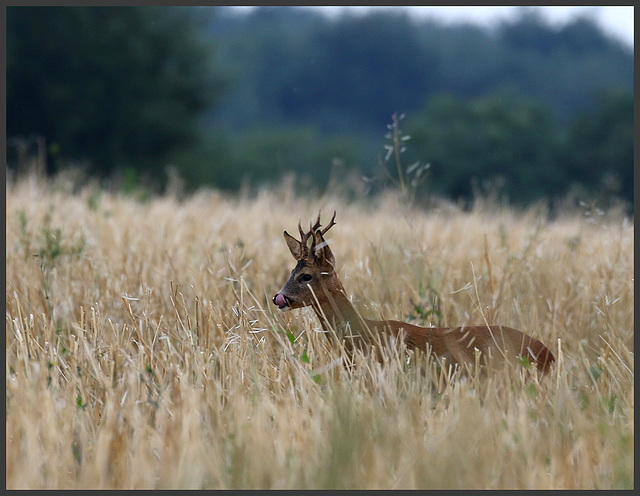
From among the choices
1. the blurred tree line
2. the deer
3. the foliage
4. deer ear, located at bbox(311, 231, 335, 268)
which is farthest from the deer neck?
the foliage

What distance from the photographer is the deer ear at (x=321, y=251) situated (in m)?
3.49

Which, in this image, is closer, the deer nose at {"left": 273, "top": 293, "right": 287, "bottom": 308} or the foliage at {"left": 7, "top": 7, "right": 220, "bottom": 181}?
the deer nose at {"left": 273, "top": 293, "right": 287, "bottom": 308}

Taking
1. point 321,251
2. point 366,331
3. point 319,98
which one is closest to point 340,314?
point 366,331

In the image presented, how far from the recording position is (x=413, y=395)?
3.18m

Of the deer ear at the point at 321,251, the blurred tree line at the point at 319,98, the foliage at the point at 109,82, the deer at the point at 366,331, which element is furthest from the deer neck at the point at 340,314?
the foliage at the point at 109,82

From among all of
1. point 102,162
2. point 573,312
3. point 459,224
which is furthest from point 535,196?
point 573,312

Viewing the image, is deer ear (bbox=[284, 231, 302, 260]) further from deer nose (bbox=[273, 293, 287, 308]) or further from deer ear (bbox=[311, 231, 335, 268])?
deer nose (bbox=[273, 293, 287, 308])

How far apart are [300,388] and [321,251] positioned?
0.57 m

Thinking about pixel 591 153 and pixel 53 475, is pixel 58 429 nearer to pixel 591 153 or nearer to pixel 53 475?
pixel 53 475

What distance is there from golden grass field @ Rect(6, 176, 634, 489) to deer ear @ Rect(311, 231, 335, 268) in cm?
33

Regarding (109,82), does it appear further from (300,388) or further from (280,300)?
(300,388)

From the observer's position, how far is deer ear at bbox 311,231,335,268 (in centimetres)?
349

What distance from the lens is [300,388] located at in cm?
342

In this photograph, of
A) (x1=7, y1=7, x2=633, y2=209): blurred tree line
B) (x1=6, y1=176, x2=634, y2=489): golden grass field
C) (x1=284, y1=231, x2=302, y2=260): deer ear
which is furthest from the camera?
(x1=7, y1=7, x2=633, y2=209): blurred tree line
